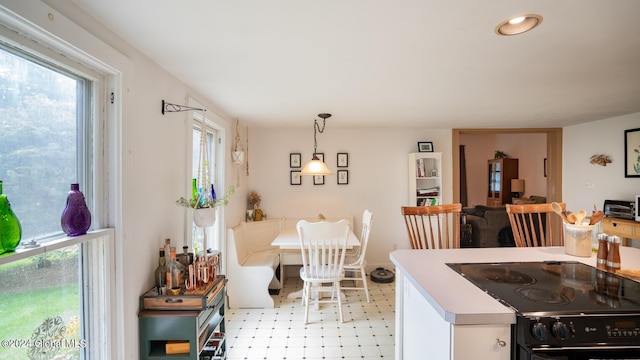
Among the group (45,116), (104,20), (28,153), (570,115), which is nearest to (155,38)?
(104,20)

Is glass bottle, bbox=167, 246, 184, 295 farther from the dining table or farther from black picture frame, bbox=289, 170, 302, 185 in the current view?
black picture frame, bbox=289, 170, 302, 185

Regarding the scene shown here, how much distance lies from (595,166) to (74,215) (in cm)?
544

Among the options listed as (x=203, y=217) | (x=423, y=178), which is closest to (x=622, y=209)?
(x=423, y=178)

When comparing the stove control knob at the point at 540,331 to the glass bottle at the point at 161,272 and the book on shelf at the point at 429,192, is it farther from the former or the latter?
the book on shelf at the point at 429,192

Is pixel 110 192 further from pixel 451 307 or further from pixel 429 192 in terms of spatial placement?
pixel 429 192

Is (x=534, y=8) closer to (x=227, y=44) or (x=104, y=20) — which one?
(x=227, y=44)

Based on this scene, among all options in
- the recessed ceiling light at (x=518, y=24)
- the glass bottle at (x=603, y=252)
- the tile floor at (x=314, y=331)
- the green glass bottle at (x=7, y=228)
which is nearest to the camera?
the green glass bottle at (x=7, y=228)

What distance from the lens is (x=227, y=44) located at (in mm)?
1472

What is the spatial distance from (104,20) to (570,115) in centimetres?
451

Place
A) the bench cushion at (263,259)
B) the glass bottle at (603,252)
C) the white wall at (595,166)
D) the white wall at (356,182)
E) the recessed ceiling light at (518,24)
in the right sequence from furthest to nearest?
the white wall at (356,182) < the white wall at (595,166) < the bench cushion at (263,259) < the glass bottle at (603,252) < the recessed ceiling light at (518,24)

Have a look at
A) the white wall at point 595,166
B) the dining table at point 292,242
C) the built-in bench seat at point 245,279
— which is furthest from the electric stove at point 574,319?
the white wall at point 595,166

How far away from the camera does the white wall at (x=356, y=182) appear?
4.17 meters

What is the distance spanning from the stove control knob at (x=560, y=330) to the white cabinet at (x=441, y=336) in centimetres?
13

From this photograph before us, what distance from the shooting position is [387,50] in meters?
1.54
